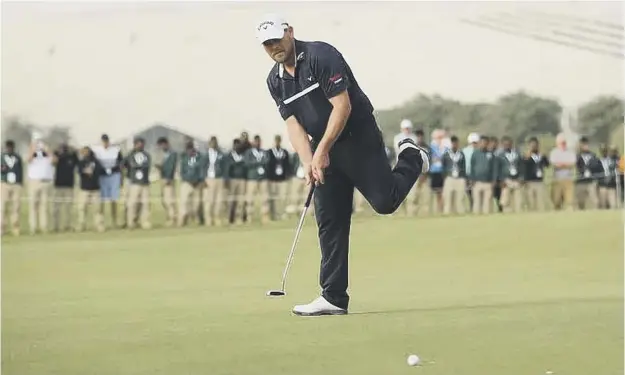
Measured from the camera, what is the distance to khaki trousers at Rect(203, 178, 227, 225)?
2383cm

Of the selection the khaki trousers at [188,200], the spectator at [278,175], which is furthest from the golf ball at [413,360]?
the spectator at [278,175]

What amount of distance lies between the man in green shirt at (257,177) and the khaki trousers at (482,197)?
3973mm

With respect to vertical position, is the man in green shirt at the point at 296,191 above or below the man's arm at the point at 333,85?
below

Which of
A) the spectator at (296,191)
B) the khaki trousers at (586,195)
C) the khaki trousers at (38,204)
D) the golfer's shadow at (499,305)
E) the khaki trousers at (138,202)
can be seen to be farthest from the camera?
the khaki trousers at (586,195)

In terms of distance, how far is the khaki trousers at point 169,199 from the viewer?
952 inches

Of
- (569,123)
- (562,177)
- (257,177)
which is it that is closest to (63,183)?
(257,177)

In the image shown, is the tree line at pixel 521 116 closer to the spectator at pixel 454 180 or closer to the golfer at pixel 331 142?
the spectator at pixel 454 180

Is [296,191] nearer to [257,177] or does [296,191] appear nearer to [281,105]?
[257,177]

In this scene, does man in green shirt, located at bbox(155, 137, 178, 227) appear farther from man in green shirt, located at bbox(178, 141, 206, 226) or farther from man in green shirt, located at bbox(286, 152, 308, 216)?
man in green shirt, located at bbox(286, 152, 308, 216)

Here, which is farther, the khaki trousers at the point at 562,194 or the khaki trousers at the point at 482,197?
the khaki trousers at the point at 562,194

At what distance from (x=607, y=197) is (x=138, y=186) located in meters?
9.25

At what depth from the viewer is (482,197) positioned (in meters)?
25.2

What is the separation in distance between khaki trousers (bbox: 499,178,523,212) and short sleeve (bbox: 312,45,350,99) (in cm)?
1756

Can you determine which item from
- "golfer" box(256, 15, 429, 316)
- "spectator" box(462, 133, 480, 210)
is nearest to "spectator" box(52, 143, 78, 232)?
"spectator" box(462, 133, 480, 210)
